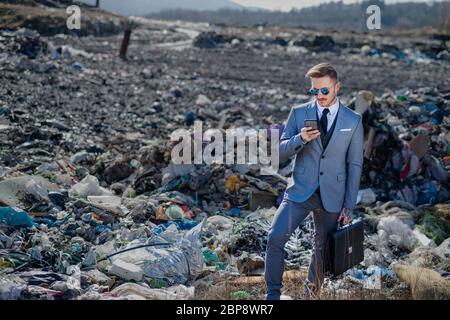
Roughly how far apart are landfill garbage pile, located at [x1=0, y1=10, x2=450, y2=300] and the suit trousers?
1.36ft

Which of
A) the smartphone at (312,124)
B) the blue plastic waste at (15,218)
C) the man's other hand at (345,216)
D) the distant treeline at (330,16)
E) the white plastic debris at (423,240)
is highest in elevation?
the distant treeline at (330,16)

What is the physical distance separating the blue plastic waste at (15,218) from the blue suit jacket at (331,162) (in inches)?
115

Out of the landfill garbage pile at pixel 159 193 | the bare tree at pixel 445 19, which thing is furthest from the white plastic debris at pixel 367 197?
the bare tree at pixel 445 19

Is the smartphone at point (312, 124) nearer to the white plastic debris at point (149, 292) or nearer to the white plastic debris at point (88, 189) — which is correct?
the white plastic debris at point (149, 292)

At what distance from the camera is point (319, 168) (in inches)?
149

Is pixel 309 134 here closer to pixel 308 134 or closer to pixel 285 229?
pixel 308 134

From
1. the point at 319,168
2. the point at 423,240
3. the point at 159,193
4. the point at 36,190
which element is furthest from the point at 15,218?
the point at 423,240

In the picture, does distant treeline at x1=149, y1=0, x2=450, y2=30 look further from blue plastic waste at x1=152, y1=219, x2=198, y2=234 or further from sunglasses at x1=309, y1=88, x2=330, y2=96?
sunglasses at x1=309, y1=88, x2=330, y2=96

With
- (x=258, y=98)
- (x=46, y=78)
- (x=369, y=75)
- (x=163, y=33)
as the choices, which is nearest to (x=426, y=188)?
(x=258, y=98)

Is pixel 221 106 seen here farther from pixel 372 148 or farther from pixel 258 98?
pixel 372 148

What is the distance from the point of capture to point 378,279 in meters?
4.73

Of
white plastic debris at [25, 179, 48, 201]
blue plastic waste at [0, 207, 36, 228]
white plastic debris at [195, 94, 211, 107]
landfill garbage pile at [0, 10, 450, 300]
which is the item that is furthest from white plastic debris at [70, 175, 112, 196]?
white plastic debris at [195, 94, 211, 107]

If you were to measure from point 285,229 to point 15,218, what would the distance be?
300cm

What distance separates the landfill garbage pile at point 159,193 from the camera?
476 centimetres
